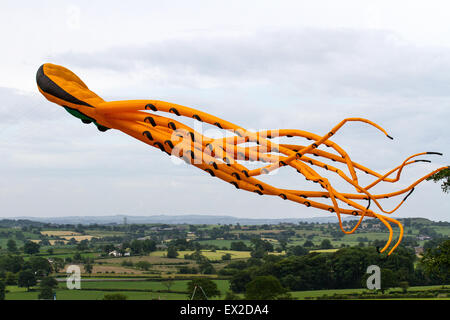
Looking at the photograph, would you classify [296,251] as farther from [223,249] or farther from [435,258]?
[435,258]

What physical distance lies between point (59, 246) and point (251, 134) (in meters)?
123

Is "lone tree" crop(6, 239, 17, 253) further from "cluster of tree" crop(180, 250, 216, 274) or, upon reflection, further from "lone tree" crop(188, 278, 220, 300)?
"lone tree" crop(188, 278, 220, 300)

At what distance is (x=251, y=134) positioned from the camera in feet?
32.0

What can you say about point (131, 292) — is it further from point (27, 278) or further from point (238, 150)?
point (238, 150)

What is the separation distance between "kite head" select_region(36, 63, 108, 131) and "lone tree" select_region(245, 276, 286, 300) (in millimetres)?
54344

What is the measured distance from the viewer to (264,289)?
64.4m

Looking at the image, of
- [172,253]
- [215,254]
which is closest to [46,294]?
[172,253]

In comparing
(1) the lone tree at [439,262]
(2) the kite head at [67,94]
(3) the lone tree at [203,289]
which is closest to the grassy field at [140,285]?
(3) the lone tree at [203,289]

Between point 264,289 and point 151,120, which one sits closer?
point 151,120

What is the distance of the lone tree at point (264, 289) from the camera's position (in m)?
63.2

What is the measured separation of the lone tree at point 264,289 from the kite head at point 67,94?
2140 inches

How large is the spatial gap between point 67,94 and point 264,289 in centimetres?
5625

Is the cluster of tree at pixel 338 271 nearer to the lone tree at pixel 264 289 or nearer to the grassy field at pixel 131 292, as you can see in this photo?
the grassy field at pixel 131 292
